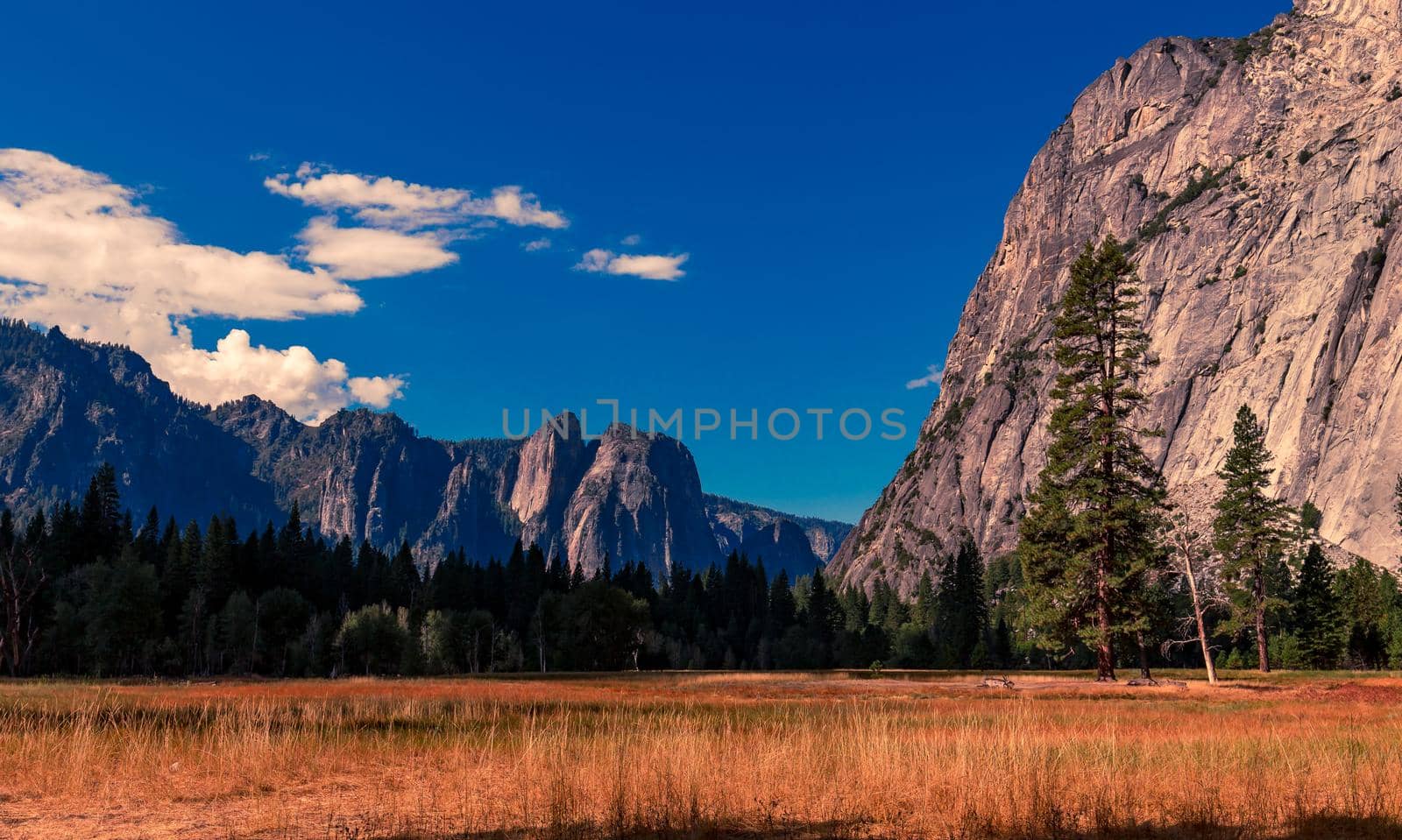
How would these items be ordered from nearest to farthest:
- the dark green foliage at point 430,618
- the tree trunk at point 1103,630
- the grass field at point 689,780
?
the grass field at point 689,780, the tree trunk at point 1103,630, the dark green foliage at point 430,618

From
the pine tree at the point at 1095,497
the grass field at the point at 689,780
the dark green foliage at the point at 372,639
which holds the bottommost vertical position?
the dark green foliage at the point at 372,639

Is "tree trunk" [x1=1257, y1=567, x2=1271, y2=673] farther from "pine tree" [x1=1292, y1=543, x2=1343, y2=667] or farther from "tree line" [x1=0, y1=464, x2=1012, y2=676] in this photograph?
"tree line" [x1=0, y1=464, x2=1012, y2=676]

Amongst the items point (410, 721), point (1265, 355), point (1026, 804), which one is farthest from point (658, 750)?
point (1265, 355)

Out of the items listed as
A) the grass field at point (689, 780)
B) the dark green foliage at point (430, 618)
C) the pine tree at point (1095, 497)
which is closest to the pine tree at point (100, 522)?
the dark green foliage at point (430, 618)

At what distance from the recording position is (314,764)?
1300cm

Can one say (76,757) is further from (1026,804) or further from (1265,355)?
(1265,355)

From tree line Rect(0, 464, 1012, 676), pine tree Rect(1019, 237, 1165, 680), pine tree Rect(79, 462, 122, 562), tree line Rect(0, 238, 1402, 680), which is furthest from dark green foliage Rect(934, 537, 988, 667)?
pine tree Rect(79, 462, 122, 562)

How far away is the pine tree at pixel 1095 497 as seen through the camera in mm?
37906

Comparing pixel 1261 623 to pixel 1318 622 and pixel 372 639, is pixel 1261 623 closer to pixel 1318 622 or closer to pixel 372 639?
pixel 1318 622

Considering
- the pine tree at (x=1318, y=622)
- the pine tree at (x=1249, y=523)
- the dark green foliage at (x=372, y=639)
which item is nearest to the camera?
the pine tree at (x=1249, y=523)

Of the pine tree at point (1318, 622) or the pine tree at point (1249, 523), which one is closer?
the pine tree at point (1249, 523)

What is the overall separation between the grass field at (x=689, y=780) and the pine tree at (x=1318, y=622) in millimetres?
79508

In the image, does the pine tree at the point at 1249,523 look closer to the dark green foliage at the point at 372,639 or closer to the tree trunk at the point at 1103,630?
the tree trunk at the point at 1103,630

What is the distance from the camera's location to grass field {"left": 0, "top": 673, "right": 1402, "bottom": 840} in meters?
9.23
